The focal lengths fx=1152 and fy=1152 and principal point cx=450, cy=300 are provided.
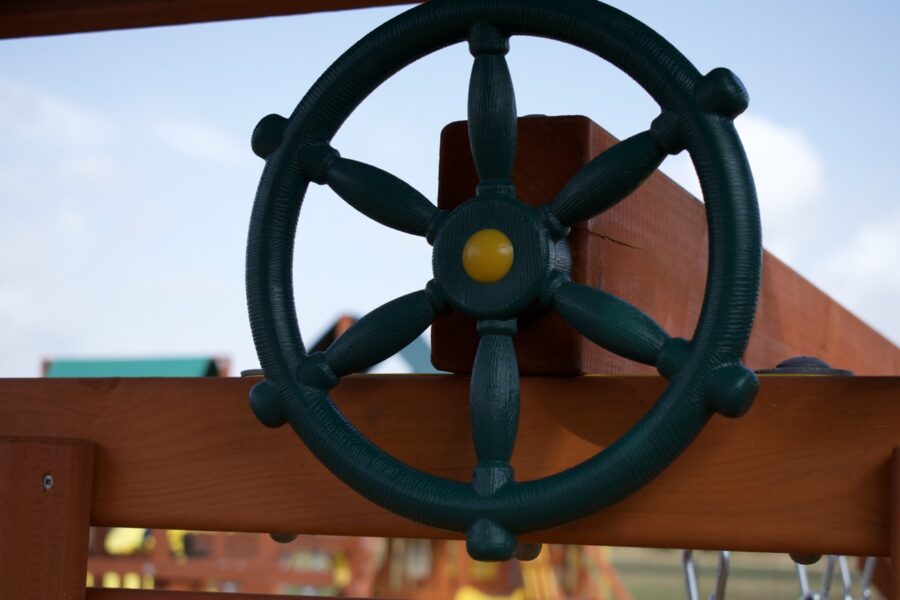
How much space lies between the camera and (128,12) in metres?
1.44

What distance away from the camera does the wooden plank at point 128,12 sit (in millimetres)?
1419

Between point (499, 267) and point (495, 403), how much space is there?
3.9 inches

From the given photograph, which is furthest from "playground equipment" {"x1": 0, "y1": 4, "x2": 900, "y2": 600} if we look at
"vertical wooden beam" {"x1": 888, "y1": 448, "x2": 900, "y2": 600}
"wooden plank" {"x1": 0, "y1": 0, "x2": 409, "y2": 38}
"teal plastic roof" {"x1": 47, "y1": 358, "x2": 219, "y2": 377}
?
"teal plastic roof" {"x1": 47, "y1": 358, "x2": 219, "y2": 377}

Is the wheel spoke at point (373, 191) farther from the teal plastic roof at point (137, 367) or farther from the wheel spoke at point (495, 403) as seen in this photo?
the teal plastic roof at point (137, 367)

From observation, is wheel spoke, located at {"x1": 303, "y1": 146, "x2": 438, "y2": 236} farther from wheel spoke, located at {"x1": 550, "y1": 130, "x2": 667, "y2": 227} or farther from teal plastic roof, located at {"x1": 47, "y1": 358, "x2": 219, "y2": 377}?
teal plastic roof, located at {"x1": 47, "y1": 358, "x2": 219, "y2": 377}

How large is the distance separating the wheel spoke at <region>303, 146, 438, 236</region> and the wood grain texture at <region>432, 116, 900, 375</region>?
3.1 inches

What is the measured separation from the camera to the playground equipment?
839mm

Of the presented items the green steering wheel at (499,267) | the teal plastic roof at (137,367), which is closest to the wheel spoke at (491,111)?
the green steering wheel at (499,267)

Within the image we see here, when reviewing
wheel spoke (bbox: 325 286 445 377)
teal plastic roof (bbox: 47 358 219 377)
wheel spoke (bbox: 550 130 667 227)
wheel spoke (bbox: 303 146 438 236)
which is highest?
teal plastic roof (bbox: 47 358 219 377)

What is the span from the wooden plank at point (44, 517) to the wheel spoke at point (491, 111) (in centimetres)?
49

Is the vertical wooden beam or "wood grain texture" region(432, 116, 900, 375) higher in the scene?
"wood grain texture" region(432, 116, 900, 375)

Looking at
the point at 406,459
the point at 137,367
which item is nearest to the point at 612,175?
the point at 406,459

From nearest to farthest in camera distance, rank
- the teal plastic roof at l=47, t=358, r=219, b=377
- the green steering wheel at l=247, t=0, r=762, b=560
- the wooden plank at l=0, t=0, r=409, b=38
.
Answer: the green steering wheel at l=247, t=0, r=762, b=560 < the wooden plank at l=0, t=0, r=409, b=38 < the teal plastic roof at l=47, t=358, r=219, b=377

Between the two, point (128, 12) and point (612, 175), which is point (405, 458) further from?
point (128, 12)
